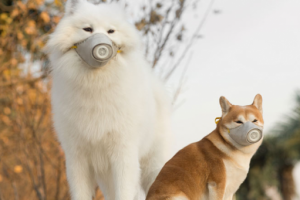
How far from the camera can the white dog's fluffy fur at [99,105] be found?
3193 mm

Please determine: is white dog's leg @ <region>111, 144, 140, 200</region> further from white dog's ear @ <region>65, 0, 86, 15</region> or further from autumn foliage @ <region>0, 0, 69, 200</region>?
autumn foliage @ <region>0, 0, 69, 200</region>

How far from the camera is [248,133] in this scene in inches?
116

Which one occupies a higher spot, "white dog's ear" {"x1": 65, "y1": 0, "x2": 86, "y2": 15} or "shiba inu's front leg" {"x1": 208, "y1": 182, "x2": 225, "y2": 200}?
"white dog's ear" {"x1": 65, "y1": 0, "x2": 86, "y2": 15}

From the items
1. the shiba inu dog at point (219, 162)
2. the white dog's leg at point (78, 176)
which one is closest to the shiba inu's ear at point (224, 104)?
the shiba inu dog at point (219, 162)

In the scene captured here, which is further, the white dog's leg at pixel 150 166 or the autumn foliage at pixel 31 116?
the autumn foliage at pixel 31 116

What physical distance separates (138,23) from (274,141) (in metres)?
19.3

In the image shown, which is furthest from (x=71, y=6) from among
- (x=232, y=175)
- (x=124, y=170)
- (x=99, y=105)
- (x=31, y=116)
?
(x=31, y=116)

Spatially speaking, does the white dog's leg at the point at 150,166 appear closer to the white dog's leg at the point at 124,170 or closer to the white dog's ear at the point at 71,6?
the white dog's leg at the point at 124,170

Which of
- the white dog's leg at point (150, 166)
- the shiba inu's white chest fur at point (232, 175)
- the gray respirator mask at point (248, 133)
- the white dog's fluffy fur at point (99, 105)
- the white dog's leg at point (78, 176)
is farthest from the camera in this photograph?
the white dog's leg at point (150, 166)

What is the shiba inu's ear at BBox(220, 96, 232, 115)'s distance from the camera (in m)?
3.17

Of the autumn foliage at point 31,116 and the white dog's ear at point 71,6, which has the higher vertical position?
the white dog's ear at point 71,6

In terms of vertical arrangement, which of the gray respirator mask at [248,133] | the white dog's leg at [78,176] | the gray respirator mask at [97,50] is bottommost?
the white dog's leg at [78,176]

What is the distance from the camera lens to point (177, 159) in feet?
10.5

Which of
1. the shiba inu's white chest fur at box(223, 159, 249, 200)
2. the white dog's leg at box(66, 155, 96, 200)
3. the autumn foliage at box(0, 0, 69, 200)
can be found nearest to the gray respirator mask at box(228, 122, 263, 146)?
the shiba inu's white chest fur at box(223, 159, 249, 200)
